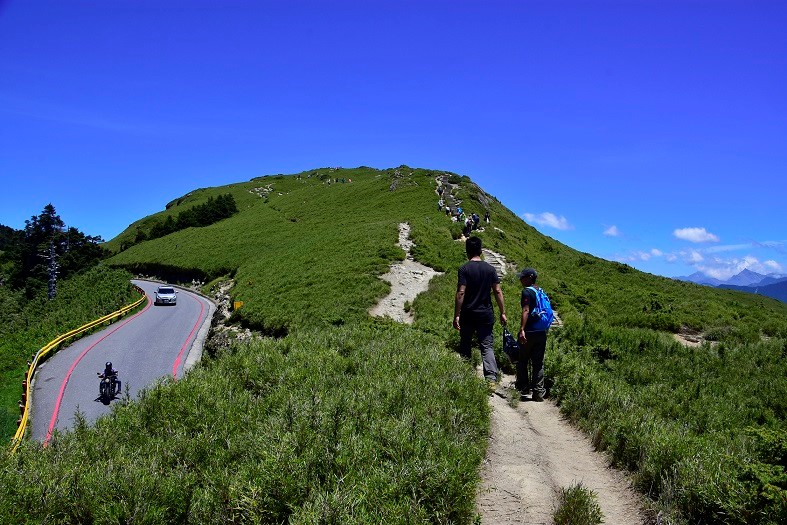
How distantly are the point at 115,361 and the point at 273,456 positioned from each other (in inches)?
1254

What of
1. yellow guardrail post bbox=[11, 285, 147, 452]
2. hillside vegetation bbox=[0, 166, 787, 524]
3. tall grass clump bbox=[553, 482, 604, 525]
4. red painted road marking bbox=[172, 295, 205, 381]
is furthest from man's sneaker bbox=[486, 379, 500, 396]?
red painted road marking bbox=[172, 295, 205, 381]

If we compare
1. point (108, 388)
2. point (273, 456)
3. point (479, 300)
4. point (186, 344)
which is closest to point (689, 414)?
point (479, 300)

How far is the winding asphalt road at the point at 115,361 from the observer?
897 inches

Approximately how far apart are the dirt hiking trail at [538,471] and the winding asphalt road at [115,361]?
520 inches

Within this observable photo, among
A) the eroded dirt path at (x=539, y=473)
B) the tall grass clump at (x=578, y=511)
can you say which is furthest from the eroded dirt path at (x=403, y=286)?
the tall grass clump at (x=578, y=511)

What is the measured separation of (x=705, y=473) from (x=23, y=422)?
2595 centimetres

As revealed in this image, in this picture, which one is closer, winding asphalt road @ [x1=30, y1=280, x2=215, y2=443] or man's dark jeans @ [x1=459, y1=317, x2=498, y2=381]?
man's dark jeans @ [x1=459, y1=317, x2=498, y2=381]

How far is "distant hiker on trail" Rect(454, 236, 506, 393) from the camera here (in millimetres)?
9617

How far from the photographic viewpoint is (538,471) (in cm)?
592

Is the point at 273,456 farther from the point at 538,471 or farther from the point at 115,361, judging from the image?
the point at 115,361

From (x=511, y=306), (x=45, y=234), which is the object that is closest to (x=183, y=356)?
(x=511, y=306)

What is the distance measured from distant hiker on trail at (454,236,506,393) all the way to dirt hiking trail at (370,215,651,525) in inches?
36.8

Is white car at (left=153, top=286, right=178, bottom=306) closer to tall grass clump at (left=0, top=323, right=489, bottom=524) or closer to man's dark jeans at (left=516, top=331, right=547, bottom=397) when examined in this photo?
tall grass clump at (left=0, top=323, right=489, bottom=524)

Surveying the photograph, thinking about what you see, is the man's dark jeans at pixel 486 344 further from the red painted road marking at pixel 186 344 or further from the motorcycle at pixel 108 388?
the motorcycle at pixel 108 388
